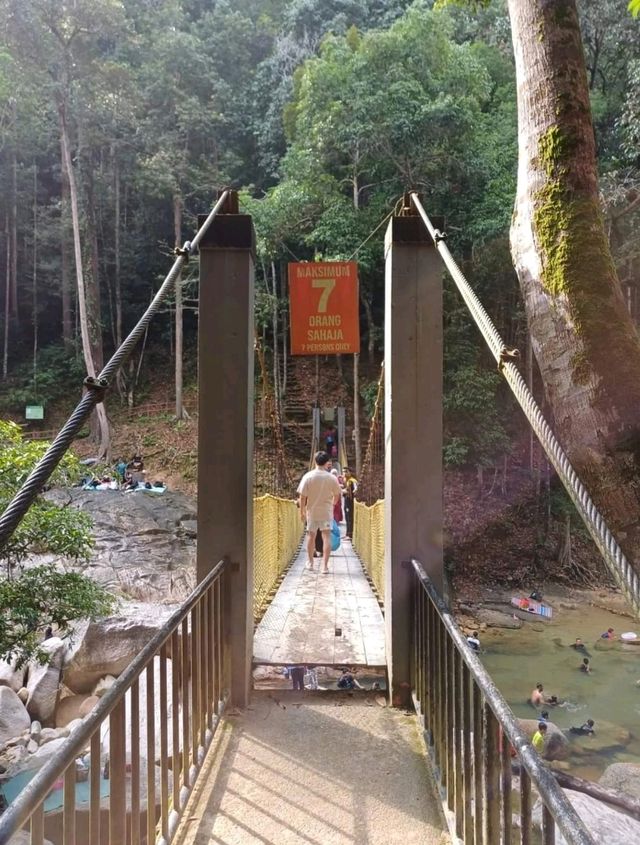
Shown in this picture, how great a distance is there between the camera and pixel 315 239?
13172mm

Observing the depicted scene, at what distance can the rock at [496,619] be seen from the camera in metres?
11.2

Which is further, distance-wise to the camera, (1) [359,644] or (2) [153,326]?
(2) [153,326]

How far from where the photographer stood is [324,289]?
15.3 feet

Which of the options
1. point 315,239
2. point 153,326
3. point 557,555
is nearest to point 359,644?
point 315,239

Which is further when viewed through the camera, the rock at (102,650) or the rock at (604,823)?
the rock at (102,650)

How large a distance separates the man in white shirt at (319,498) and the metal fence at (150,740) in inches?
105

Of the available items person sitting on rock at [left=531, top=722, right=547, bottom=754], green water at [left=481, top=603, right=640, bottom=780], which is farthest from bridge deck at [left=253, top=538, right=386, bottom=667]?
green water at [left=481, top=603, right=640, bottom=780]

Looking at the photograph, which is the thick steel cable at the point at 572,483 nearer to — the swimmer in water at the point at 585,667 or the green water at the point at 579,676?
the green water at the point at 579,676

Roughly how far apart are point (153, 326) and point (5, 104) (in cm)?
808

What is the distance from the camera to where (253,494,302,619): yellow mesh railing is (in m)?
3.88

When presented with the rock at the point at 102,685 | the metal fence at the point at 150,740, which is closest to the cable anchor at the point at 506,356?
the metal fence at the point at 150,740

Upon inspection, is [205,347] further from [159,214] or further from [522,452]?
[159,214]

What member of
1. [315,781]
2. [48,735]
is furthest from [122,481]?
[315,781]

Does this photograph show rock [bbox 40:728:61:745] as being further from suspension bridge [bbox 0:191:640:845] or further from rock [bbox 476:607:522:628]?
rock [bbox 476:607:522:628]
